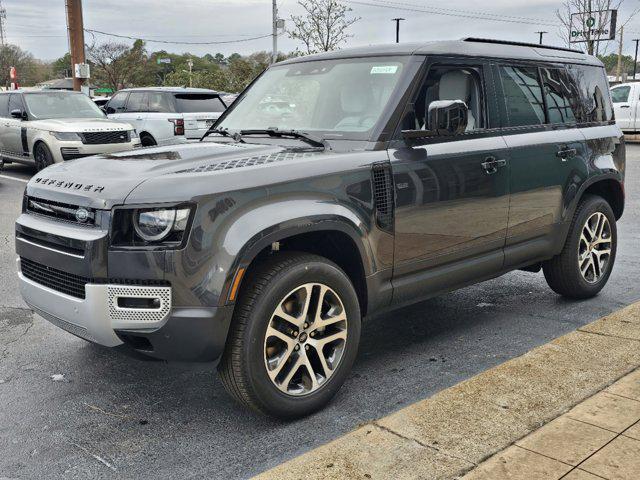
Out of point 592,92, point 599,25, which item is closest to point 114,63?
point 599,25

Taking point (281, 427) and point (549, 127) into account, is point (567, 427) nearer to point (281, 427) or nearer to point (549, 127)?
point (281, 427)

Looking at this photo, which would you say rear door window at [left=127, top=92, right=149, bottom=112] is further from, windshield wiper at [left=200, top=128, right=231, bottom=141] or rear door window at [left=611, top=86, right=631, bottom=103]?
rear door window at [left=611, top=86, right=631, bottom=103]

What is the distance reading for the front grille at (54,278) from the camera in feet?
10.7

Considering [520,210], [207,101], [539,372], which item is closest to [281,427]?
[539,372]

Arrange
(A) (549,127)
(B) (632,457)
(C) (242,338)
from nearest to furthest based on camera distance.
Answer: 1. (B) (632,457)
2. (C) (242,338)
3. (A) (549,127)

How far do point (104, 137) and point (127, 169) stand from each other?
10.6m

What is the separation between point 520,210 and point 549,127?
76 centimetres

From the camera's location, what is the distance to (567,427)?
3.23 m

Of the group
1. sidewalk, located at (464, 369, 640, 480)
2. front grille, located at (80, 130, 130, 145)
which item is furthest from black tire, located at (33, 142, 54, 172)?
sidewalk, located at (464, 369, 640, 480)

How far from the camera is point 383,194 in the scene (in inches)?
150

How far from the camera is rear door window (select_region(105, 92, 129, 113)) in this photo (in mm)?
16547

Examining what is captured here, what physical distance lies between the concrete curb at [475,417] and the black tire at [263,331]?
13.7 inches

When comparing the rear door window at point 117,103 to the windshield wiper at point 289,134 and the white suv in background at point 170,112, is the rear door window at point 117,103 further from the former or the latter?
the windshield wiper at point 289,134

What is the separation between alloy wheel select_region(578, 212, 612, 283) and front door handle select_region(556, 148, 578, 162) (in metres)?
0.56
